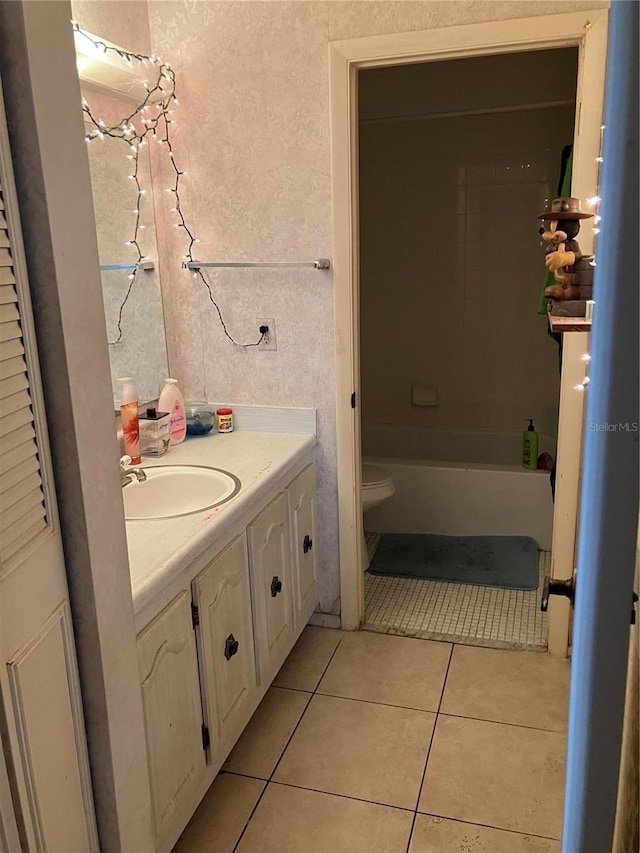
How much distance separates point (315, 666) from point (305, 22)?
211cm

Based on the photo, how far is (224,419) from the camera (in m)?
2.55

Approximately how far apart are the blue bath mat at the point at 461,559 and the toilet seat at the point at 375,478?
0.37 m

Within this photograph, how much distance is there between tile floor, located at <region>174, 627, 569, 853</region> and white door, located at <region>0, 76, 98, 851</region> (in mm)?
913

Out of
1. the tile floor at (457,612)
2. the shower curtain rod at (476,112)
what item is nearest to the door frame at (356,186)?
the tile floor at (457,612)

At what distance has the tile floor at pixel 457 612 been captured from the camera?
2621 millimetres

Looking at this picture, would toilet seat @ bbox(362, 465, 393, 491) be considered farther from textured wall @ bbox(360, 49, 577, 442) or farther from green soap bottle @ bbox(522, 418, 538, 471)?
textured wall @ bbox(360, 49, 577, 442)

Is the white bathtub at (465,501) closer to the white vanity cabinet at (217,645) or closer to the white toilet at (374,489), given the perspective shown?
the white toilet at (374,489)

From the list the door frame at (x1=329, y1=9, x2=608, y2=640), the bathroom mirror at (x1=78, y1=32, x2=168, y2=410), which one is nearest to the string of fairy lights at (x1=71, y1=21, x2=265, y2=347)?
the bathroom mirror at (x1=78, y1=32, x2=168, y2=410)

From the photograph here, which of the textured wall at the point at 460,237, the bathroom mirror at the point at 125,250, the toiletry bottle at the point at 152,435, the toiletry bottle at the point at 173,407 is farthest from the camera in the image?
the textured wall at the point at 460,237

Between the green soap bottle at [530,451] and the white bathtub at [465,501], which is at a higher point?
the green soap bottle at [530,451]

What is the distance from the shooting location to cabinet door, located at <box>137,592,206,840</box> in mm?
1499

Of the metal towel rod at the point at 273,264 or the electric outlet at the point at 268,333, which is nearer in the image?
the metal towel rod at the point at 273,264

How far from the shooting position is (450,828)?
179cm

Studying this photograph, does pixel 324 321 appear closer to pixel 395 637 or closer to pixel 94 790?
pixel 395 637
